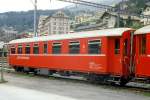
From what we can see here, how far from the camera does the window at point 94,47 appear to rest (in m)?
22.1

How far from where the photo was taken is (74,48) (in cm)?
2452

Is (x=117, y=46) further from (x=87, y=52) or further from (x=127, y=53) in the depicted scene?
(x=87, y=52)

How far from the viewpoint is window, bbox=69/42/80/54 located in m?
24.0

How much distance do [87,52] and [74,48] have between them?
165 cm

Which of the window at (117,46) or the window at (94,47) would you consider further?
the window at (94,47)

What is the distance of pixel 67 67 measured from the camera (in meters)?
25.4

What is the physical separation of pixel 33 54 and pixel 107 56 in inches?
414

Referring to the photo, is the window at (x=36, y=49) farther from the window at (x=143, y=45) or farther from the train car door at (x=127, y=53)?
the window at (x=143, y=45)

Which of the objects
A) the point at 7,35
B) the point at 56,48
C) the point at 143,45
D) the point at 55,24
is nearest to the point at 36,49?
the point at 56,48

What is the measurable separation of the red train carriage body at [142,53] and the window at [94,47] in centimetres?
258

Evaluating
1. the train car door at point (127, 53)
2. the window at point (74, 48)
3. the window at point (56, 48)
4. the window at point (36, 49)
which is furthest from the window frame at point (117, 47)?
the window at point (36, 49)

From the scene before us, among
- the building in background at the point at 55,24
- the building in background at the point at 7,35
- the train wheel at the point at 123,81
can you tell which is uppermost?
the building in background at the point at 55,24

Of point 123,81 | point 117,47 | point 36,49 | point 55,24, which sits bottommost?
point 123,81

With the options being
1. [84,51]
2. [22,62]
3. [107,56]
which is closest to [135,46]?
[107,56]
